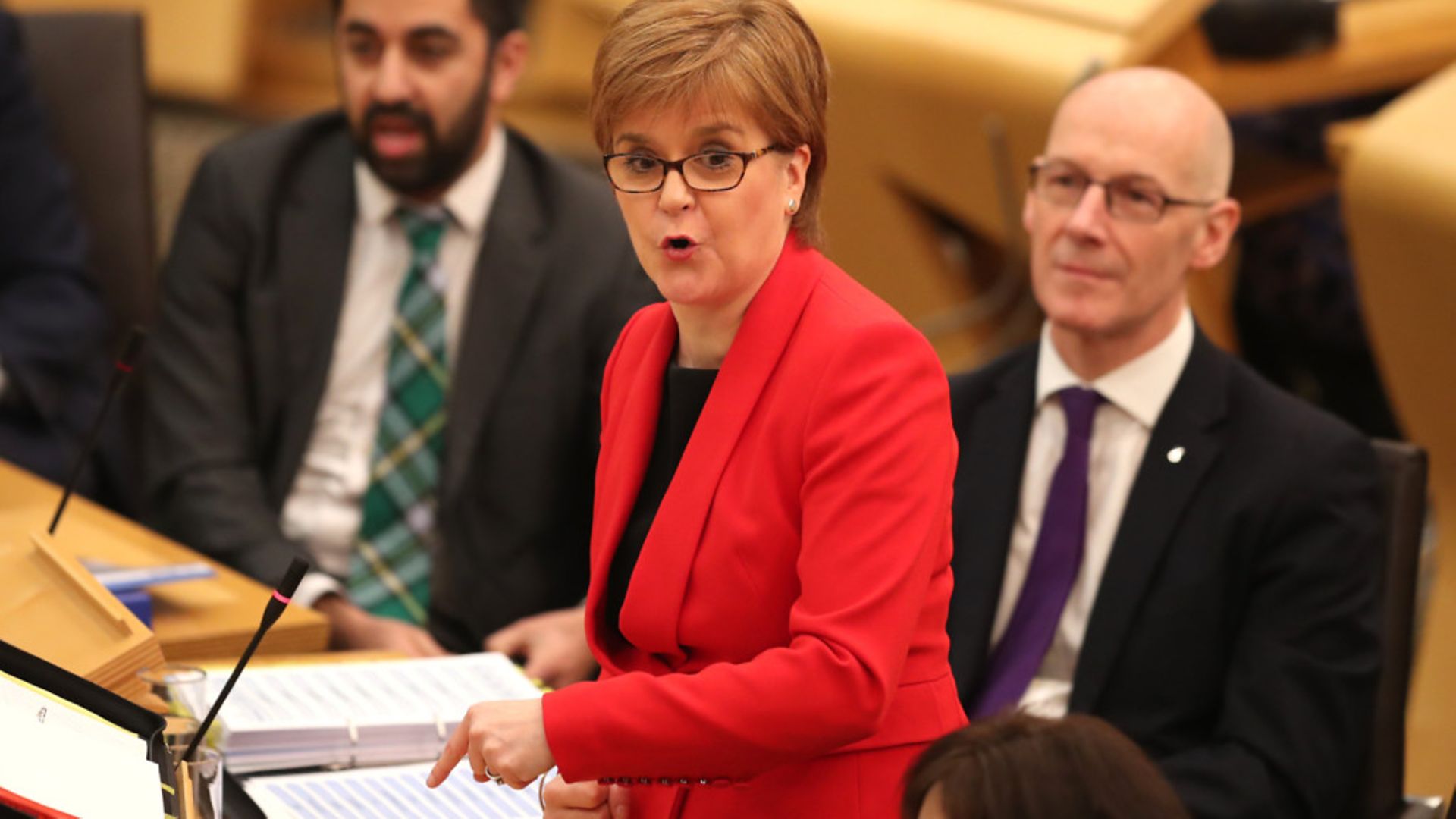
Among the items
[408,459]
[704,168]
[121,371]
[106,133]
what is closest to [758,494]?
[704,168]

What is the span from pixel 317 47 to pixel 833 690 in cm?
469

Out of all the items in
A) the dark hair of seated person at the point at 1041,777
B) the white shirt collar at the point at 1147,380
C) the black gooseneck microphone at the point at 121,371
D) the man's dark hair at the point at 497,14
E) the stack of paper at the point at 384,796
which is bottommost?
the stack of paper at the point at 384,796

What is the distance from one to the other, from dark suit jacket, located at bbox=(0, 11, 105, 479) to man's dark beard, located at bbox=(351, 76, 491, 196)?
0.65 meters

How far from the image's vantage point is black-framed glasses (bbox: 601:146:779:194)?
45.4 inches

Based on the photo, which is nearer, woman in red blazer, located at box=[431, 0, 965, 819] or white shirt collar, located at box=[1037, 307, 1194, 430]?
woman in red blazer, located at box=[431, 0, 965, 819]

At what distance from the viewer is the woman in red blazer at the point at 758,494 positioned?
3.67 feet

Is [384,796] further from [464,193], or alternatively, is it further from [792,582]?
[464,193]

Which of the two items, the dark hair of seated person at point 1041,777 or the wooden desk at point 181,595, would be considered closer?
the dark hair of seated person at point 1041,777

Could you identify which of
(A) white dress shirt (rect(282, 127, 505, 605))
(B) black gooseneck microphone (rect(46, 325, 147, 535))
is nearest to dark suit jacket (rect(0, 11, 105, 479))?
(A) white dress shirt (rect(282, 127, 505, 605))

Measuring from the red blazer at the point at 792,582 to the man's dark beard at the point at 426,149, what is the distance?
3.87ft

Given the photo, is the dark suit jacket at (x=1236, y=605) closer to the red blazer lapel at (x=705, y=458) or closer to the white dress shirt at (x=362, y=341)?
the red blazer lapel at (x=705, y=458)

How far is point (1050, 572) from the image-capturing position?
74.6 inches

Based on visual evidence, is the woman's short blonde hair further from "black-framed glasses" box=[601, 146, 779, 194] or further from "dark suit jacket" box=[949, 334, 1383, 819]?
"dark suit jacket" box=[949, 334, 1383, 819]

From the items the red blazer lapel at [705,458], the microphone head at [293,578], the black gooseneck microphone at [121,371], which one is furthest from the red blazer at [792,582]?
the black gooseneck microphone at [121,371]
